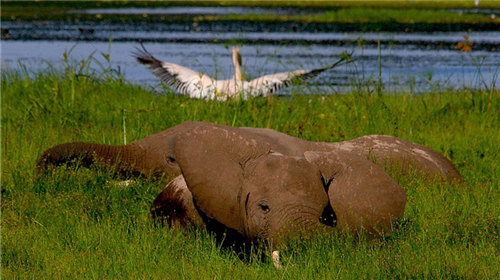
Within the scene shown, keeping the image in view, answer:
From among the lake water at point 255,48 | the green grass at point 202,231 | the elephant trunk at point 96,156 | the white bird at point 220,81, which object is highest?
the elephant trunk at point 96,156

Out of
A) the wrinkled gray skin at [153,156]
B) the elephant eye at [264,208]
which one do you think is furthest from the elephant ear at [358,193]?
the wrinkled gray skin at [153,156]

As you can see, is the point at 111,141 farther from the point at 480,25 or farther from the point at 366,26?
the point at 480,25

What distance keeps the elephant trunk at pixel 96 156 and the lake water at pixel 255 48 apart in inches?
403

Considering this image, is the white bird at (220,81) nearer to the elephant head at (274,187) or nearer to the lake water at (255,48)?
the elephant head at (274,187)

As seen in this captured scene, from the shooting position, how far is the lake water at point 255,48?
1967cm

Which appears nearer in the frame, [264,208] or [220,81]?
[264,208]

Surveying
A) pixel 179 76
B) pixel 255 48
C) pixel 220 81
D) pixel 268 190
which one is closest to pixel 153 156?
pixel 268 190

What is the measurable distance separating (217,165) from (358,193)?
863 millimetres

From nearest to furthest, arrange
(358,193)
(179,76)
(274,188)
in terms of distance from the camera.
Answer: (274,188)
(358,193)
(179,76)

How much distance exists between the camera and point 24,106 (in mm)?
9586

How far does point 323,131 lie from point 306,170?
11.9ft

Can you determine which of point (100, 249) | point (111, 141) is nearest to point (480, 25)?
point (111, 141)

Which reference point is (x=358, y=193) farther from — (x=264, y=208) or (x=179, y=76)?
(x=179, y=76)

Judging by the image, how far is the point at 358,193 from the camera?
15.5 ft
